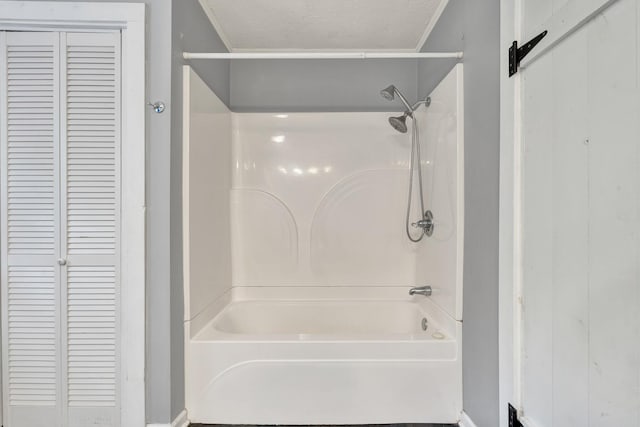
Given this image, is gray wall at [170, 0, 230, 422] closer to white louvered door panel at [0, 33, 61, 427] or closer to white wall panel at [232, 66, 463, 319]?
white louvered door panel at [0, 33, 61, 427]

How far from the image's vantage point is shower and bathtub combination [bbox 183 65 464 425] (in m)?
1.77

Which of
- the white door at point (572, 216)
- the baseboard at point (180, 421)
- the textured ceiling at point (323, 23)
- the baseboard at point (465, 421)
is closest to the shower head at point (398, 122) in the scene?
the textured ceiling at point (323, 23)

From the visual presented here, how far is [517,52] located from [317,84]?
166 centimetres

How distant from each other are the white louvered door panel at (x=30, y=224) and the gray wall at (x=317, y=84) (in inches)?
48.9

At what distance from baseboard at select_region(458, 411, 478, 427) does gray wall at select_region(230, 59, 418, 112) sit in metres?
2.04

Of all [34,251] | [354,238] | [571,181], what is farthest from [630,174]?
[34,251]

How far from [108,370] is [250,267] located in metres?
1.14

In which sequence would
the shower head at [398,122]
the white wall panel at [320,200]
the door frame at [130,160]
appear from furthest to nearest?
the white wall panel at [320,200] → the shower head at [398,122] → the door frame at [130,160]

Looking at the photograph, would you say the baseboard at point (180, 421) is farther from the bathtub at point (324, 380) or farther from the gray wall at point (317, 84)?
the gray wall at point (317, 84)

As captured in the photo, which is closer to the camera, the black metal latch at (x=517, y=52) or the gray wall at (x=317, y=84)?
the black metal latch at (x=517, y=52)

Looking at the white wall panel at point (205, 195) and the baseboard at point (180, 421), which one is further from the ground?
the white wall panel at point (205, 195)

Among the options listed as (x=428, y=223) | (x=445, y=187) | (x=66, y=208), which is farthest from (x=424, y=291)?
(x=66, y=208)

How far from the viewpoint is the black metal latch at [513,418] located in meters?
1.24

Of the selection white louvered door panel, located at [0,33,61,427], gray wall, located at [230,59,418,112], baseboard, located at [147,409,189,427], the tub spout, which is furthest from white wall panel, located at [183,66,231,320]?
the tub spout
